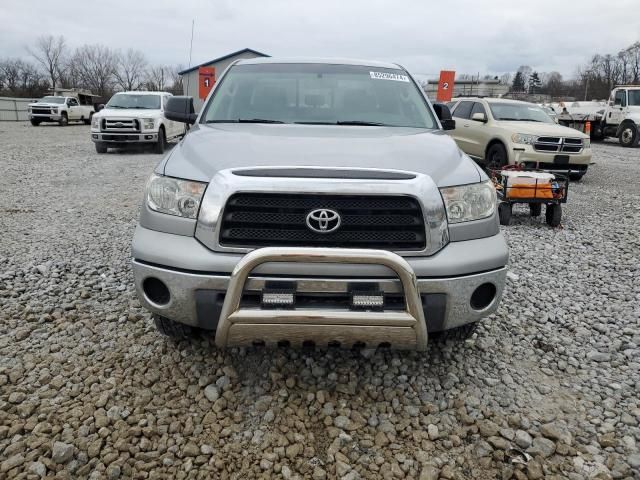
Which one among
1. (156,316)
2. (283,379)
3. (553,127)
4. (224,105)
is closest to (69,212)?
(224,105)

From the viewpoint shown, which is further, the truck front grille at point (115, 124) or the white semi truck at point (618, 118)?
the white semi truck at point (618, 118)

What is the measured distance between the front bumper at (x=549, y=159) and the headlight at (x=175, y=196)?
824 centimetres

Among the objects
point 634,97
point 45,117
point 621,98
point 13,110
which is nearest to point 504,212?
point 634,97

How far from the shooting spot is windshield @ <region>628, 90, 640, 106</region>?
63.6 ft

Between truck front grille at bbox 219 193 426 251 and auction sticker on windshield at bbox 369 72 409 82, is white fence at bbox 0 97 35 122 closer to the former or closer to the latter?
auction sticker on windshield at bbox 369 72 409 82

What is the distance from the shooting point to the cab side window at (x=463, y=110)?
37.7 feet

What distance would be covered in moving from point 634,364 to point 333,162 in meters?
2.33

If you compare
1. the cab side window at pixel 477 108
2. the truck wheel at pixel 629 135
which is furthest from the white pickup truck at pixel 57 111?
the truck wheel at pixel 629 135

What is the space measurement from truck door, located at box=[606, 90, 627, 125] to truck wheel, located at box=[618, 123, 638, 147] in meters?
0.55

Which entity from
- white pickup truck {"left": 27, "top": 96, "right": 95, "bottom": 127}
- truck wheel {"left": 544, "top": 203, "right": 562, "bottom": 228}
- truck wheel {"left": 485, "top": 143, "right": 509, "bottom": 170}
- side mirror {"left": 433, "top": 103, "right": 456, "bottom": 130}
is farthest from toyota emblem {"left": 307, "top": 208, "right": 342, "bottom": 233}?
white pickup truck {"left": 27, "top": 96, "right": 95, "bottom": 127}

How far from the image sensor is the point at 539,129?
9.66 meters

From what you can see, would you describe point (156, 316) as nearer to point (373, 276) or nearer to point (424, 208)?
point (373, 276)

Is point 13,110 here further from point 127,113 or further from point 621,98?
point 621,98

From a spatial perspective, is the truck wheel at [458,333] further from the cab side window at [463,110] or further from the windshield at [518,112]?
the cab side window at [463,110]
